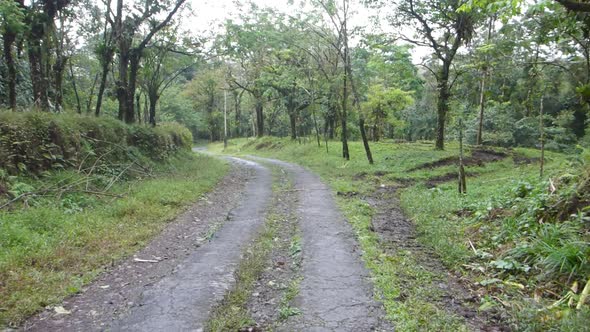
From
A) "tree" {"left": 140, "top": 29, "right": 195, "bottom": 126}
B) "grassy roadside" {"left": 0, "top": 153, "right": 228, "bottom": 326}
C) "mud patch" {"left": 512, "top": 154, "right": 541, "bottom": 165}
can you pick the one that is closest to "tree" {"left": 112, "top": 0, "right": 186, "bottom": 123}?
"tree" {"left": 140, "top": 29, "right": 195, "bottom": 126}

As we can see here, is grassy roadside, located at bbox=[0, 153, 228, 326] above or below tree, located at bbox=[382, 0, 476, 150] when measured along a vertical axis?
below

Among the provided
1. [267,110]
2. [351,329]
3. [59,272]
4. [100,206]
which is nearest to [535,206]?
[351,329]

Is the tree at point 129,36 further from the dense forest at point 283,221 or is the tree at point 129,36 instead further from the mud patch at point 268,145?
the mud patch at point 268,145

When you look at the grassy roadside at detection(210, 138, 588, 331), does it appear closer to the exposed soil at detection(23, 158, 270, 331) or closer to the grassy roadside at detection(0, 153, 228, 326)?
the exposed soil at detection(23, 158, 270, 331)

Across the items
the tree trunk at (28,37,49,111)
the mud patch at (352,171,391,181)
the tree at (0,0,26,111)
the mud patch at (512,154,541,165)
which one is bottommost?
the mud patch at (352,171,391,181)

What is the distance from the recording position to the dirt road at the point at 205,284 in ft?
15.6

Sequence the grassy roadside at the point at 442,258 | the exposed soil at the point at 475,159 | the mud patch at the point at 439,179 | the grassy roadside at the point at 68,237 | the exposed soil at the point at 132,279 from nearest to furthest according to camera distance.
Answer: the grassy roadside at the point at 442,258 < the exposed soil at the point at 132,279 < the grassy roadside at the point at 68,237 < the mud patch at the point at 439,179 < the exposed soil at the point at 475,159

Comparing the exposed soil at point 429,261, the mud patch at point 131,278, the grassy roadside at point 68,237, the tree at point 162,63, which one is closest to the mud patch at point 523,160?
the exposed soil at point 429,261

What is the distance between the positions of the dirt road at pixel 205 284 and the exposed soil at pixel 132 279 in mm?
11

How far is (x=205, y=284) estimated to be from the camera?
590cm

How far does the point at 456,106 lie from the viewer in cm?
2231

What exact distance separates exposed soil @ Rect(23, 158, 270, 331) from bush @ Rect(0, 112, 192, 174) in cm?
387

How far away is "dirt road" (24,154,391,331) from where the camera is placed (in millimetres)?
4762

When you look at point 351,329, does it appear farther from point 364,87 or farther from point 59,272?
point 364,87
